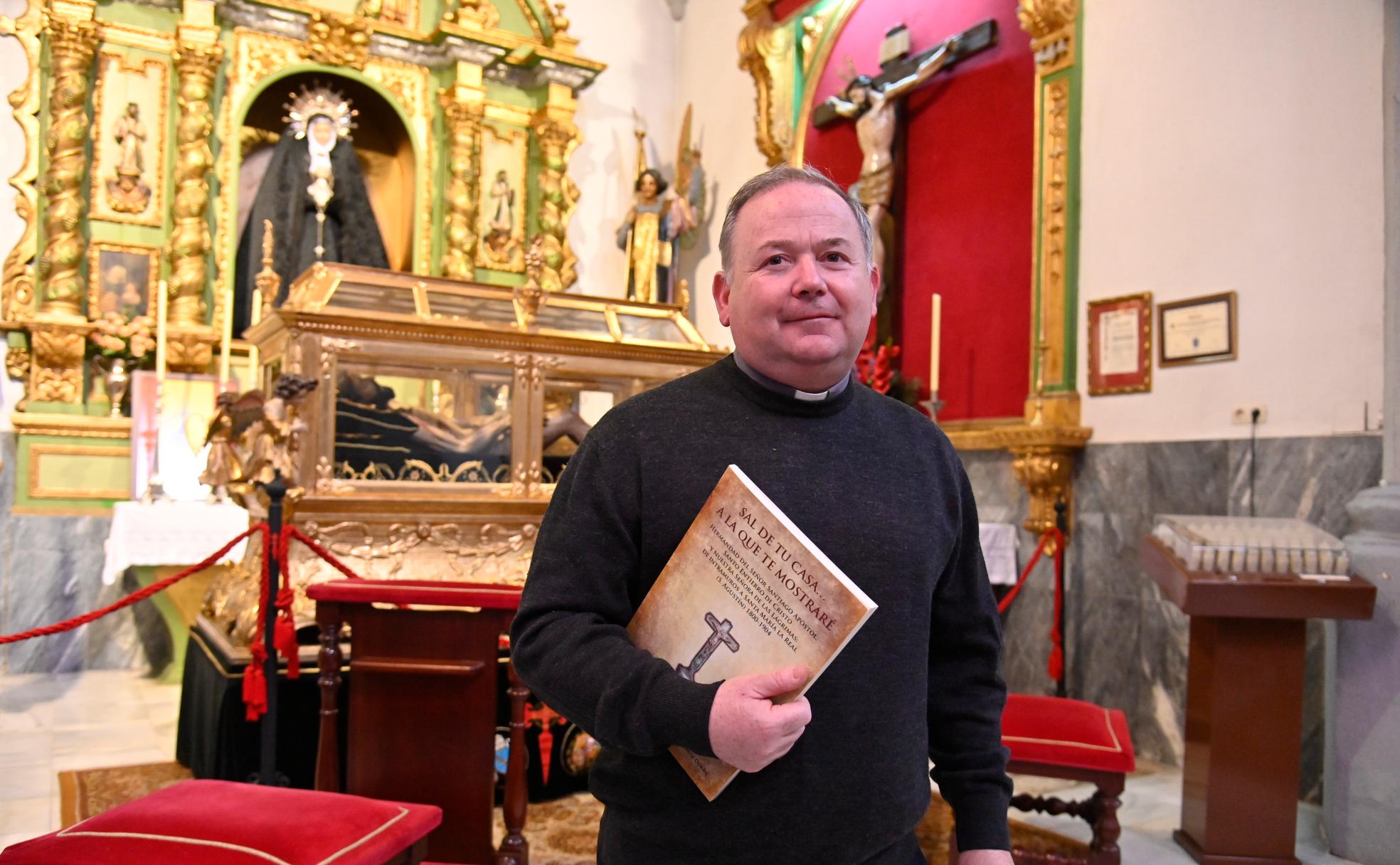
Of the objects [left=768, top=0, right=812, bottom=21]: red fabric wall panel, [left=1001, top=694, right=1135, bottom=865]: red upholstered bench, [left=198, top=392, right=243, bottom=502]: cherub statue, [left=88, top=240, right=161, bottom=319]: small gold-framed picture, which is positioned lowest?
[left=1001, top=694, right=1135, bottom=865]: red upholstered bench

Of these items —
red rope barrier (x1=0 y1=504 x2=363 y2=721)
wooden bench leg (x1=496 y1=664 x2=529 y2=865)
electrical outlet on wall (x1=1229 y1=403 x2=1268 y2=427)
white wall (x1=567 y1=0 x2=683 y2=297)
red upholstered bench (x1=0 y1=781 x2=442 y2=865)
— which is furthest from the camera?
white wall (x1=567 y1=0 x2=683 y2=297)

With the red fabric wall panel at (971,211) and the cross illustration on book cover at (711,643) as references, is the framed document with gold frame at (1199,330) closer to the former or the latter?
the red fabric wall panel at (971,211)

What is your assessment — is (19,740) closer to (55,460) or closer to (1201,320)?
(55,460)

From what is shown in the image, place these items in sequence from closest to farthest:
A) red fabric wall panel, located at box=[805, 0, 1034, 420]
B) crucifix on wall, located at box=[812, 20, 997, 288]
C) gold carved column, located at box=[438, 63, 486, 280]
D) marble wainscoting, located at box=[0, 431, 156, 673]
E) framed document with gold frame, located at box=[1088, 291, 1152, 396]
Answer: framed document with gold frame, located at box=[1088, 291, 1152, 396], red fabric wall panel, located at box=[805, 0, 1034, 420], marble wainscoting, located at box=[0, 431, 156, 673], crucifix on wall, located at box=[812, 20, 997, 288], gold carved column, located at box=[438, 63, 486, 280]

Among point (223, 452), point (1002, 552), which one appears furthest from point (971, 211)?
point (223, 452)

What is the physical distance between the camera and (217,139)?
854cm

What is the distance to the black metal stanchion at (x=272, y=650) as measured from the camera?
367cm

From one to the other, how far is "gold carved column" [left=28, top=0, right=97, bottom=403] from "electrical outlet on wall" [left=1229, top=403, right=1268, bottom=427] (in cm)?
757

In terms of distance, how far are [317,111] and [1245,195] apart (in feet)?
24.5

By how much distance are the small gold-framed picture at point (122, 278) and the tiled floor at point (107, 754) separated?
2.78 metres

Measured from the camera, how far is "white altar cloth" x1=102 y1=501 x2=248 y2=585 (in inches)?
251

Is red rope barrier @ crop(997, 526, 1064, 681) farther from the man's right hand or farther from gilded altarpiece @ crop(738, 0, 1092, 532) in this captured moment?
the man's right hand

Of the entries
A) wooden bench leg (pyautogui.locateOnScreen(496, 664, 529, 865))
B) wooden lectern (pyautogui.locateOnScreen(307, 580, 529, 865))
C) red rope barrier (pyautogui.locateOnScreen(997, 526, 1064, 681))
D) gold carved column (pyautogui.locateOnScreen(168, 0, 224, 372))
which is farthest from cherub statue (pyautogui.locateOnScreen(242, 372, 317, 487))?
gold carved column (pyautogui.locateOnScreen(168, 0, 224, 372))

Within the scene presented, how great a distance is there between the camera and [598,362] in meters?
5.71
